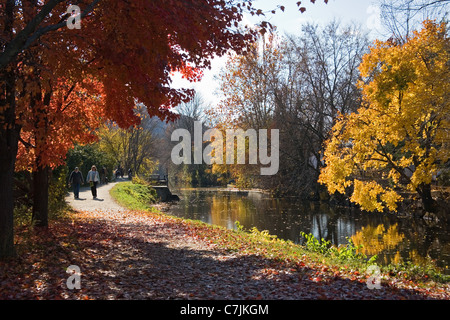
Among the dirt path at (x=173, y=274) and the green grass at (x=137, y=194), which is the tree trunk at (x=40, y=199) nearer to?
the dirt path at (x=173, y=274)

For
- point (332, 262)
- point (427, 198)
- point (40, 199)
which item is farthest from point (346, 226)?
point (40, 199)

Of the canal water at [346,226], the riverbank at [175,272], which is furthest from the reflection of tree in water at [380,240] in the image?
the riverbank at [175,272]

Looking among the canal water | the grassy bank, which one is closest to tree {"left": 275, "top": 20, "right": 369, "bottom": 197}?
the canal water

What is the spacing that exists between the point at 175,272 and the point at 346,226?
1272cm

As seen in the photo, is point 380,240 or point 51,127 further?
point 380,240

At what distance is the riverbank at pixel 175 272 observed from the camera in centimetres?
494

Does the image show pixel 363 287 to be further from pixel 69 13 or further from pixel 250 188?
pixel 250 188

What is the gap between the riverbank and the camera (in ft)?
16.2

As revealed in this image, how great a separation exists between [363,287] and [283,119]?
22.2 m

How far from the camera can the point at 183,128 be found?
5438 cm

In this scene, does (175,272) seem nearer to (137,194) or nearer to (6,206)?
(6,206)

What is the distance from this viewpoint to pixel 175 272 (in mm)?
6199

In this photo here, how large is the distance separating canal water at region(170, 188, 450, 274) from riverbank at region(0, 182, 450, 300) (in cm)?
490
